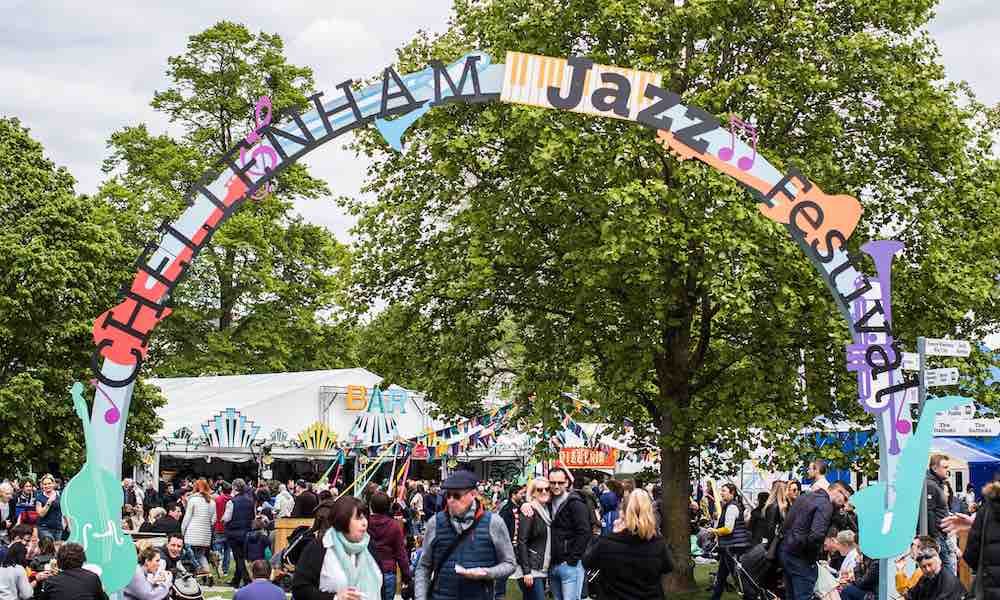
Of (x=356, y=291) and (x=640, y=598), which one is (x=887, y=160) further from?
(x=640, y=598)

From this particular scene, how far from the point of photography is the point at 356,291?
21953 millimetres

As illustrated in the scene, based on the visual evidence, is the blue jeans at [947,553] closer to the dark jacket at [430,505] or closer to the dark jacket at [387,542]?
the dark jacket at [387,542]

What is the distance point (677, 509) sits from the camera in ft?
69.2

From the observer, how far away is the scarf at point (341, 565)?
7992 mm

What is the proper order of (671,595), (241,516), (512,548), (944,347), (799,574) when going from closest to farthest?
(512,548) < (944,347) < (799,574) < (671,595) < (241,516)

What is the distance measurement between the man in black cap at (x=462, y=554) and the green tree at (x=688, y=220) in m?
8.68

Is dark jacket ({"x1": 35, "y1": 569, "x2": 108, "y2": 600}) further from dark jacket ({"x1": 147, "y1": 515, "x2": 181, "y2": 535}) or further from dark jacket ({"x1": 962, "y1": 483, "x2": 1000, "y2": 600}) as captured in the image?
dark jacket ({"x1": 147, "y1": 515, "x2": 181, "y2": 535})

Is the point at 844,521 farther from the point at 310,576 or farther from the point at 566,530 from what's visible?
the point at 310,576

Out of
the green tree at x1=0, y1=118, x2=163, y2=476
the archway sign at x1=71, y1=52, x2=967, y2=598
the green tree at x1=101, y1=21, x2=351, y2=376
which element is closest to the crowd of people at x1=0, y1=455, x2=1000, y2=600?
the archway sign at x1=71, y1=52, x2=967, y2=598

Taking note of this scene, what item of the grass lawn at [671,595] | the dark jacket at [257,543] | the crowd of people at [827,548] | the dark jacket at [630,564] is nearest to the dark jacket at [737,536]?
the crowd of people at [827,548]

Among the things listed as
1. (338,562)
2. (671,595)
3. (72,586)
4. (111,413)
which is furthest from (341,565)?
(671,595)

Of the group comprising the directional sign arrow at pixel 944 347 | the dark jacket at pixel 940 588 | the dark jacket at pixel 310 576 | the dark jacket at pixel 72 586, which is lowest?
the dark jacket at pixel 940 588

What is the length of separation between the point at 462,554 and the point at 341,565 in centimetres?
138

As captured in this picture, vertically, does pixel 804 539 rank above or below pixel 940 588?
above
